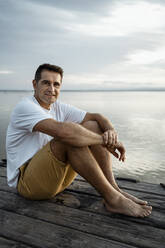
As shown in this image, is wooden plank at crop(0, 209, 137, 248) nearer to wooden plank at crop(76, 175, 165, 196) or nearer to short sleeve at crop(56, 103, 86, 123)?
wooden plank at crop(76, 175, 165, 196)

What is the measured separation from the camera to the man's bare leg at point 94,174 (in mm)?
2152

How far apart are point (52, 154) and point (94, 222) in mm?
708

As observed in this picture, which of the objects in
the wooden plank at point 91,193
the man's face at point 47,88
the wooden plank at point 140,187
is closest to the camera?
the wooden plank at point 91,193

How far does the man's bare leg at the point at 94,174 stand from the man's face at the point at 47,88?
2.10 feet

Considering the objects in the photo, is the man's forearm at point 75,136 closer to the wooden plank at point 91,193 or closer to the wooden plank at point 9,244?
the wooden plank at point 91,193

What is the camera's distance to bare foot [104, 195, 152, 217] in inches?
86.3

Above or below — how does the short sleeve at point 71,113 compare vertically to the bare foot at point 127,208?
above

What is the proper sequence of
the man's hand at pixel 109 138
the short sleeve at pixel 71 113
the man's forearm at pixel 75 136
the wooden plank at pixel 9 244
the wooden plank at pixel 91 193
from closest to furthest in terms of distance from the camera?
the wooden plank at pixel 9 244
the man's forearm at pixel 75 136
the man's hand at pixel 109 138
the wooden plank at pixel 91 193
the short sleeve at pixel 71 113

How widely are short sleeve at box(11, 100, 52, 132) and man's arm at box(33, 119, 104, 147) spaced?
0.05m

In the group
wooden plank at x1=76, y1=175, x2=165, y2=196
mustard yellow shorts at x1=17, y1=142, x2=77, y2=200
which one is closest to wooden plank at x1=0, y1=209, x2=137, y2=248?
mustard yellow shorts at x1=17, y1=142, x2=77, y2=200

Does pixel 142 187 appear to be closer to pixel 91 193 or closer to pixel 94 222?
pixel 91 193

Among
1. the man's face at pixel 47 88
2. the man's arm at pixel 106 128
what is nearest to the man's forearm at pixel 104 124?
the man's arm at pixel 106 128

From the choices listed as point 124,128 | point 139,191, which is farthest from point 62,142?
point 124,128

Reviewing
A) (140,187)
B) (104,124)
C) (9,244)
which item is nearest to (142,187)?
(140,187)
